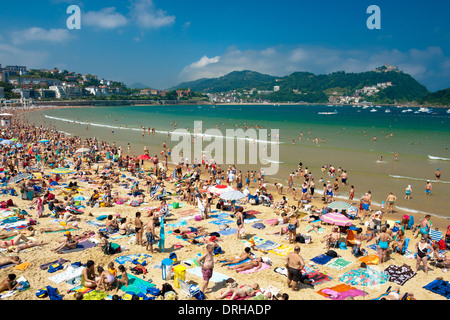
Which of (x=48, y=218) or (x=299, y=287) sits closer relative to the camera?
(x=299, y=287)

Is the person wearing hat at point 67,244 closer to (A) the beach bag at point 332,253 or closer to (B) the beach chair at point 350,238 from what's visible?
(A) the beach bag at point 332,253

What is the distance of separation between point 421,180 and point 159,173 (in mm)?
18035

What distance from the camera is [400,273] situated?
27.3ft

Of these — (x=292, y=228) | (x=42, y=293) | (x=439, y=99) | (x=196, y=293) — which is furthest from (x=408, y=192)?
(x=439, y=99)

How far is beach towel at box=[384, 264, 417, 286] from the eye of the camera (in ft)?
26.4

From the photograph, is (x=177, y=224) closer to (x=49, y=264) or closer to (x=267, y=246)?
(x=267, y=246)

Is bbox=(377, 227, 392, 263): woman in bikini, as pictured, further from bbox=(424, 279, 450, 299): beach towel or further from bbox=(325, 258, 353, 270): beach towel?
bbox=(424, 279, 450, 299): beach towel

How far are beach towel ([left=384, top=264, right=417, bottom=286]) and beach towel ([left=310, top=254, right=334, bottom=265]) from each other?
1.55m

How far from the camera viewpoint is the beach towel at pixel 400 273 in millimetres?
8039

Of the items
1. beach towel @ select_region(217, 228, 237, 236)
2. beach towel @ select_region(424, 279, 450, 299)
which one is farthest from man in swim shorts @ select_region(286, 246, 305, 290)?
beach towel @ select_region(217, 228, 237, 236)

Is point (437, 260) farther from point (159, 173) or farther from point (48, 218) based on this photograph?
point (159, 173)
